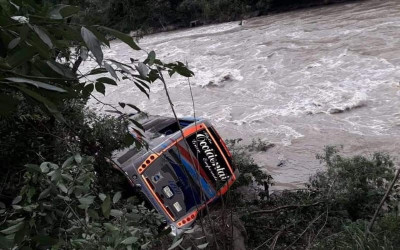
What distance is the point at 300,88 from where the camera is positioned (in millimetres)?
14273

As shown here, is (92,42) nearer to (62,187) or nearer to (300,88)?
(62,187)

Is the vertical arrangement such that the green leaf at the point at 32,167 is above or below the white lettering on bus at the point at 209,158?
above

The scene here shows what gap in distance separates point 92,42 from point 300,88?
1371 cm

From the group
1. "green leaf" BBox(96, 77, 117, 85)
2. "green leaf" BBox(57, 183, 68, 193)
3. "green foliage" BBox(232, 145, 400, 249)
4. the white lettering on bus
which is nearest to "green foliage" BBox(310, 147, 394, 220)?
"green foliage" BBox(232, 145, 400, 249)

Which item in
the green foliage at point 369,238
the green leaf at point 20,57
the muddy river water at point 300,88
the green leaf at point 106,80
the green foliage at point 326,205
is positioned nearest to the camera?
the green leaf at point 20,57

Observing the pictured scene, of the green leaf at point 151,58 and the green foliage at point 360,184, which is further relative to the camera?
the green foliage at point 360,184

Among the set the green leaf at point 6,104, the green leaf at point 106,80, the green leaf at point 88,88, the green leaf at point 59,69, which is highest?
the green leaf at point 59,69

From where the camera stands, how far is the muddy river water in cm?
1049

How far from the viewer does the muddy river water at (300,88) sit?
34.4 feet

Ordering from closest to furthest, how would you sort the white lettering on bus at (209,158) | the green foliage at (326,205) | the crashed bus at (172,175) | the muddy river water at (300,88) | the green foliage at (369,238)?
the green foliage at (369,238)
the green foliage at (326,205)
the crashed bus at (172,175)
the white lettering on bus at (209,158)
the muddy river water at (300,88)

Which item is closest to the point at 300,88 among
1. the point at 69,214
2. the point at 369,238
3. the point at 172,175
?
the point at 172,175

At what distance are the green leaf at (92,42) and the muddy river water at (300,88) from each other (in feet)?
25.7

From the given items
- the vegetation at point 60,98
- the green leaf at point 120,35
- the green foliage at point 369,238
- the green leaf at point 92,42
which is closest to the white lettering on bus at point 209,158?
the green foliage at point 369,238

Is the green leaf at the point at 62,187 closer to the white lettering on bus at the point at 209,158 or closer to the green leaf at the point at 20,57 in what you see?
the green leaf at the point at 20,57
